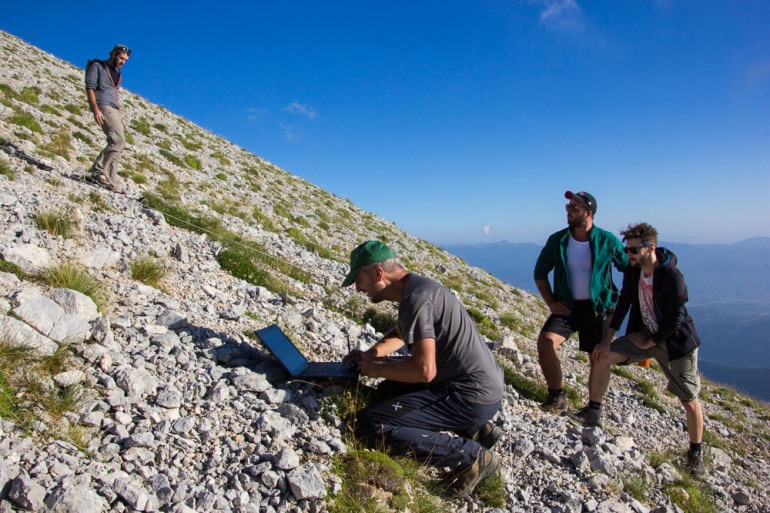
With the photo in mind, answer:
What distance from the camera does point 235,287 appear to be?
7.64 m

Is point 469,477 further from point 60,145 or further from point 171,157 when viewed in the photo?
point 171,157

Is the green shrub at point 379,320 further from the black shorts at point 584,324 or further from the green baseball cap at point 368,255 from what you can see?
the green baseball cap at point 368,255

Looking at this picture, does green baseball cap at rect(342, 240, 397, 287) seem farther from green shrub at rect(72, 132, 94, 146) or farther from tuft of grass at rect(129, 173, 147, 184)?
green shrub at rect(72, 132, 94, 146)

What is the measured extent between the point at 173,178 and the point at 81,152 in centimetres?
277

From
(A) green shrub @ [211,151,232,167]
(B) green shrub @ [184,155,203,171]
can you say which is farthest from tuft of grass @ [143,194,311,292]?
(A) green shrub @ [211,151,232,167]

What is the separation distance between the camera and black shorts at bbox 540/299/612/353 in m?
6.43

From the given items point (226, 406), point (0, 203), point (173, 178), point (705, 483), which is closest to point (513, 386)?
point (705, 483)

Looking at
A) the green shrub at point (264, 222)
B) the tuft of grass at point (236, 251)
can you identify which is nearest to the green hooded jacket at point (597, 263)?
the tuft of grass at point (236, 251)

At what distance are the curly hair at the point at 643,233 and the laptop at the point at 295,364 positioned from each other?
4083mm

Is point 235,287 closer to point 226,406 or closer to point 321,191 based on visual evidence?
point 226,406

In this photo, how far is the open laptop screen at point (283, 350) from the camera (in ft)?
16.9

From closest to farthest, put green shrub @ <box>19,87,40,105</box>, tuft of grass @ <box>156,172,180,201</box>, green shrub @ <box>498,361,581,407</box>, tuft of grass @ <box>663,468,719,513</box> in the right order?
tuft of grass @ <box>663,468,719,513</box>, green shrub @ <box>498,361,581,407</box>, tuft of grass @ <box>156,172,180,201</box>, green shrub @ <box>19,87,40,105</box>

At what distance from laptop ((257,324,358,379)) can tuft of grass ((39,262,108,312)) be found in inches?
79.0

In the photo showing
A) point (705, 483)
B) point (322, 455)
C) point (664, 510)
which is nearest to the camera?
point (322, 455)
